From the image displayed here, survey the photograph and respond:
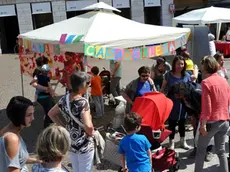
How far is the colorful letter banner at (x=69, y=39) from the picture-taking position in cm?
517

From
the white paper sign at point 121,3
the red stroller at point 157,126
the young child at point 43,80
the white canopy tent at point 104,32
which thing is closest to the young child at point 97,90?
the young child at point 43,80

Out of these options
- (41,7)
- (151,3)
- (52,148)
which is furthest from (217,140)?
(151,3)

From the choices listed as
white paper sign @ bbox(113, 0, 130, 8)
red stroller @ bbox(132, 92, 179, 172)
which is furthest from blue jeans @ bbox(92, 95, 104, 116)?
white paper sign @ bbox(113, 0, 130, 8)

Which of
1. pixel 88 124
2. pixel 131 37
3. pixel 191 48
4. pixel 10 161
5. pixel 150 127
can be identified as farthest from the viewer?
pixel 191 48

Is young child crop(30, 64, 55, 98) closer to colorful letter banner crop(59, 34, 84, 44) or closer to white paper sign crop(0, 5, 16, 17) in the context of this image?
colorful letter banner crop(59, 34, 84, 44)

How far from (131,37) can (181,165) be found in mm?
2321

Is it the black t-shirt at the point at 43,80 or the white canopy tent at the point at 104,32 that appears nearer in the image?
the white canopy tent at the point at 104,32

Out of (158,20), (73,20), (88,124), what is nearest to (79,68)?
(73,20)

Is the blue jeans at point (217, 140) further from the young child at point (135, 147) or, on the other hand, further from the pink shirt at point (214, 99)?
the young child at point (135, 147)

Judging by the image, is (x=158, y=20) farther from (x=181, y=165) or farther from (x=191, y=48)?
(x=181, y=165)

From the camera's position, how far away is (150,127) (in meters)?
4.25

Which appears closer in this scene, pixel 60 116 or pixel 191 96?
pixel 60 116

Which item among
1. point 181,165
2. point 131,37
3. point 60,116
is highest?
point 131,37

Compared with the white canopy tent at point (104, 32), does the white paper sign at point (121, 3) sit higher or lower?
higher
